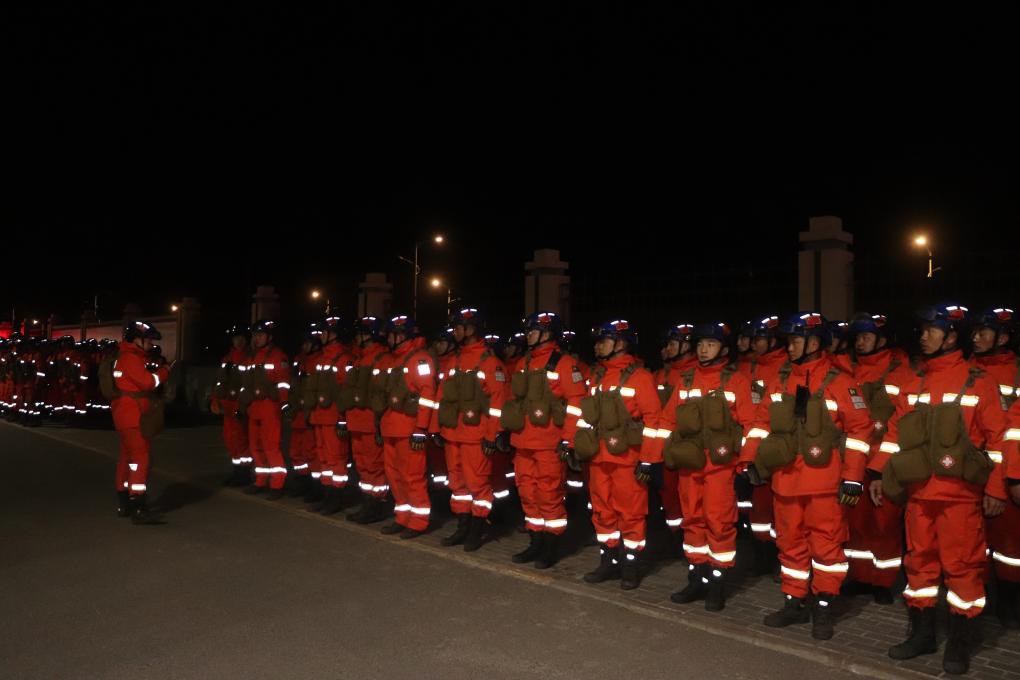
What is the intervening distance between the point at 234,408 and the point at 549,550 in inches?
215

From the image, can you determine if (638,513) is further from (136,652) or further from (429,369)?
(136,652)

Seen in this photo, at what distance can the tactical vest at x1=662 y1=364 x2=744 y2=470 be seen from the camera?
600 centimetres

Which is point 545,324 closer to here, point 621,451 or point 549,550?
point 621,451

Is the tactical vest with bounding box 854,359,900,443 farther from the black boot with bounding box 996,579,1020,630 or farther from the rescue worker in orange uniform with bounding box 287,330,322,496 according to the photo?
the rescue worker in orange uniform with bounding box 287,330,322,496

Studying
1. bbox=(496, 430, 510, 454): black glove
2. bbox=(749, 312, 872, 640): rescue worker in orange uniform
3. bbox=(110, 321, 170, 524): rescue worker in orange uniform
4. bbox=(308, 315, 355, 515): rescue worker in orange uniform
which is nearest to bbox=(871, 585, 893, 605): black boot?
bbox=(749, 312, 872, 640): rescue worker in orange uniform

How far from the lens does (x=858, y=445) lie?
5441 mm

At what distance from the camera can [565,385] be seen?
7.26m

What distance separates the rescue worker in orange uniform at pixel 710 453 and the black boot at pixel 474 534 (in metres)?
2.19

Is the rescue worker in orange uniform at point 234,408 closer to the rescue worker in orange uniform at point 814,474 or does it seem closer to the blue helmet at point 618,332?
the blue helmet at point 618,332

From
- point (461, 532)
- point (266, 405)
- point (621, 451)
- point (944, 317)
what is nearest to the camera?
point (944, 317)

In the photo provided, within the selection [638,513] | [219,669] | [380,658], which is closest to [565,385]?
[638,513]

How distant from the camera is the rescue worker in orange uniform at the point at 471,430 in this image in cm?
775

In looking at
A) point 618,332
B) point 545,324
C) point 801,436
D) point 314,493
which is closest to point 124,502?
point 314,493

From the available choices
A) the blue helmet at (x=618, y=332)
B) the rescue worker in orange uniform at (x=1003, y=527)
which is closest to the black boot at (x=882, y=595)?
the rescue worker in orange uniform at (x=1003, y=527)
